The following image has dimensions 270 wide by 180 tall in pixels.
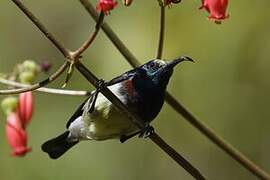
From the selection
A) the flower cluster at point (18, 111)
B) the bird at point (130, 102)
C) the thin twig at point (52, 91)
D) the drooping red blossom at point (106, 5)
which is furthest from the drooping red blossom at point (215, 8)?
the flower cluster at point (18, 111)

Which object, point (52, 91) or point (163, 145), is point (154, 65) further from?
point (163, 145)

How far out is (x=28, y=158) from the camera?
260 inches

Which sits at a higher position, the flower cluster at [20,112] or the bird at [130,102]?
the flower cluster at [20,112]

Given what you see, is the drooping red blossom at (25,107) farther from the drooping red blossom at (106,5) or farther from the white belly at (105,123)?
the drooping red blossom at (106,5)

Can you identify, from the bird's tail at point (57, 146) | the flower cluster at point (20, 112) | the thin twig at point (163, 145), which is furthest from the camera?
the bird's tail at point (57, 146)

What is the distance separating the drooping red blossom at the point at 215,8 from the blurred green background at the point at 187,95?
2.40 m

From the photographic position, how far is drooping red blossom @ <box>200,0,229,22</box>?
281cm

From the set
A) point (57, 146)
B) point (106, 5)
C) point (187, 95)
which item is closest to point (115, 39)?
point (106, 5)

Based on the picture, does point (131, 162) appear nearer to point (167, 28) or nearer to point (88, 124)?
point (167, 28)

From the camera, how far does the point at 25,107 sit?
146 inches

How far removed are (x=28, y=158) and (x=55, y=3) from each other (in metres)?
1.28

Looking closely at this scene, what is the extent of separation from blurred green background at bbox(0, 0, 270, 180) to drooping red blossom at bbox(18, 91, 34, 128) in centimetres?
163

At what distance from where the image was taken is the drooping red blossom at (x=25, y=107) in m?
3.69

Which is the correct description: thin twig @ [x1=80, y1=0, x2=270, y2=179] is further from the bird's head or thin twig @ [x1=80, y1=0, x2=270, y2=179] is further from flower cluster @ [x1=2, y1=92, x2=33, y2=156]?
flower cluster @ [x1=2, y1=92, x2=33, y2=156]
